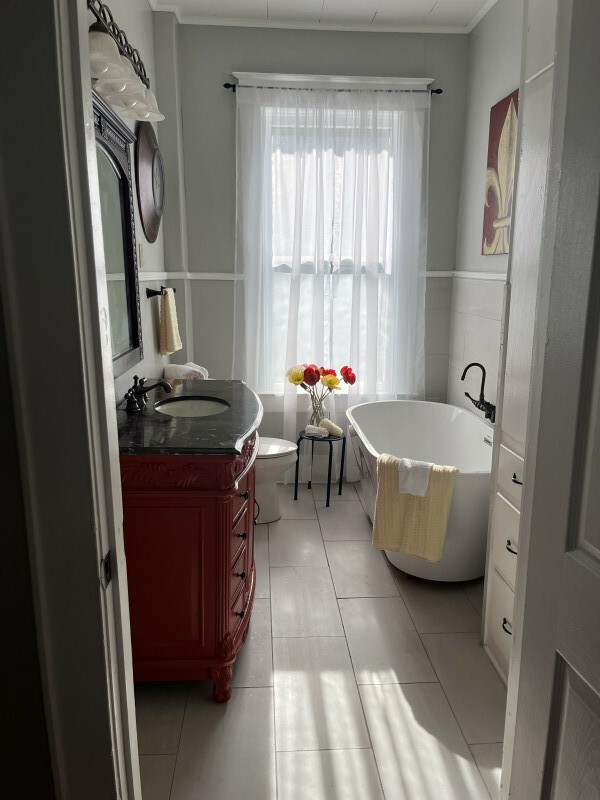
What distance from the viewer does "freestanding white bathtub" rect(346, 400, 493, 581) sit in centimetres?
264

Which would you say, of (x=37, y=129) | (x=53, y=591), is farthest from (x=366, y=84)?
(x=53, y=591)

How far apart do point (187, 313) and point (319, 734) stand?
109 inches

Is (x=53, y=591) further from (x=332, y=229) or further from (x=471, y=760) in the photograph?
(x=332, y=229)

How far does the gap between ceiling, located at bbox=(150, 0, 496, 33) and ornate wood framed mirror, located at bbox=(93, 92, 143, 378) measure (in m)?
1.60

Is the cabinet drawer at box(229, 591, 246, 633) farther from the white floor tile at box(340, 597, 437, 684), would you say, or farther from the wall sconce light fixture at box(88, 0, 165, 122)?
the wall sconce light fixture at box(88, 0, 165, 122)

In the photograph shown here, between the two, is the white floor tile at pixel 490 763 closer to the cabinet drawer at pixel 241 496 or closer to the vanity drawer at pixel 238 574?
the vanity drawer at pixel 238 574

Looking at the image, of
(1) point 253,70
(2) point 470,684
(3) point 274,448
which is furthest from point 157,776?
(1) point 253,70

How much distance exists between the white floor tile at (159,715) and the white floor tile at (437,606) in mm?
1019

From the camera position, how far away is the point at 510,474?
210cm

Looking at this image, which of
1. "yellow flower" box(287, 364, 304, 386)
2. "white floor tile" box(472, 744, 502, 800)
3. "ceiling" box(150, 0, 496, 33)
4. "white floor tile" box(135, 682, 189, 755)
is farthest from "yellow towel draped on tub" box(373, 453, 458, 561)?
"ceiling" box(150, 0, 496, 33)

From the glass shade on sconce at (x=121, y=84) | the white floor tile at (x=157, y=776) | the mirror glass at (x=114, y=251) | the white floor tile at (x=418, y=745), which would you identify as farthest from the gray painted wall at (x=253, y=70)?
the white floor tile at (x=157, y=776)

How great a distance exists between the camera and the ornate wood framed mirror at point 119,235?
2.15m

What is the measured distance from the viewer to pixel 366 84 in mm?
3738

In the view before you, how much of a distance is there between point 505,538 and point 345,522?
147 cm
